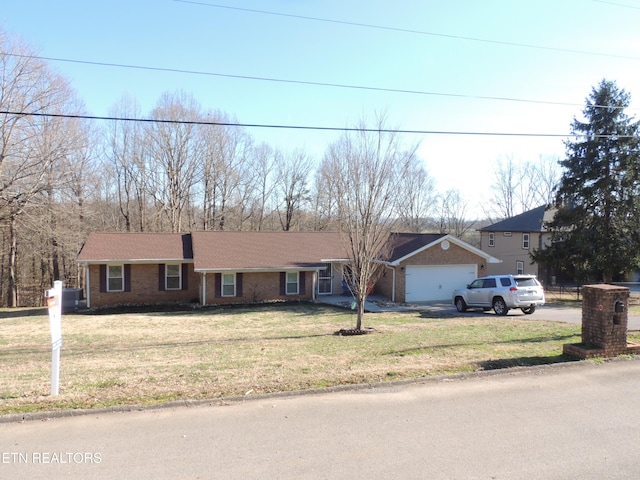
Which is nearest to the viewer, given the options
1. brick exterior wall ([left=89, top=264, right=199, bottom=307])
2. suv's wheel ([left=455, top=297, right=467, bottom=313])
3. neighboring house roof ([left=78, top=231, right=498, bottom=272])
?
suv's wheel ([left=455, top=297, right=467, bottom=313])

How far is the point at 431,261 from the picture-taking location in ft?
81.0

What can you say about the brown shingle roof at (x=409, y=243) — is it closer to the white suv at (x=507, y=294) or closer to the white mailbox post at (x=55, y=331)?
the white suv at (x=507, y=294)

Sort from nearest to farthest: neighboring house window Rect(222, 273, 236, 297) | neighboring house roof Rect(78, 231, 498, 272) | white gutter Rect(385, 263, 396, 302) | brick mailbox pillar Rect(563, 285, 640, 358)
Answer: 1. brick mailbox pillar Rect(563, 285, 640, 358)
2. neighboring house roof Rect(78, 231, 498, 272)
3. neighboring house window Rect(222, 273, 236, 297)
4. white gutter Rect(385, 263, 396, 302)

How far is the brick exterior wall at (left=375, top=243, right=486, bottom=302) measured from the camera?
24.3m

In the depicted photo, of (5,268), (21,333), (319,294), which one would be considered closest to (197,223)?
(5,268)

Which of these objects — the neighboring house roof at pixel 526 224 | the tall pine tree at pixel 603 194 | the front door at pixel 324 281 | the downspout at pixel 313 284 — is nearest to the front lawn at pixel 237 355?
the downspout at pixel 313 284

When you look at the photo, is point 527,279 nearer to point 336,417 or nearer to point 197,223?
point 336,417

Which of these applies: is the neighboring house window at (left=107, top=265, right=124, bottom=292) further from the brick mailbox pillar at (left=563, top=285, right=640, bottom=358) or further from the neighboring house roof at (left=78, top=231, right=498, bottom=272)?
the brick mailbox pillar at (left=563, top=285, right=640, bottom=358)

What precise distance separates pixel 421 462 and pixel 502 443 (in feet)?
3.47

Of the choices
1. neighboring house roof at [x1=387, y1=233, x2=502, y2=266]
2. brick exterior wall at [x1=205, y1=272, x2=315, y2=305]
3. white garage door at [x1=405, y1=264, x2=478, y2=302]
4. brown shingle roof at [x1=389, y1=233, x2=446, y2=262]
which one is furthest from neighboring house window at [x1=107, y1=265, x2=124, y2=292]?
white garage door at [x1=405, y1=264, x2=478, y2=302]

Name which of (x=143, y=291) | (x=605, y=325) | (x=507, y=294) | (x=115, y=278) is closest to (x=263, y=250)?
(x=143, y=291)

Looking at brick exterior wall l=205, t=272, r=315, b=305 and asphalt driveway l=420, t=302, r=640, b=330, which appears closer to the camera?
asphalt driveway l=420, t=302, r=640, b=330

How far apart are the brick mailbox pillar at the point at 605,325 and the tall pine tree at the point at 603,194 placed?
21.2 metres

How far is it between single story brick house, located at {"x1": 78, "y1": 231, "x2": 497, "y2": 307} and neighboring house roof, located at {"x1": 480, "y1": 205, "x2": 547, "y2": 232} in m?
13.1
